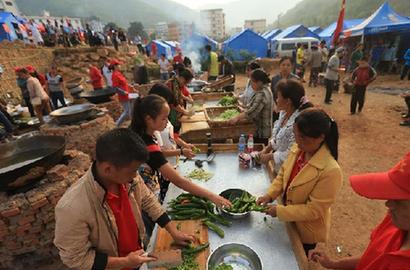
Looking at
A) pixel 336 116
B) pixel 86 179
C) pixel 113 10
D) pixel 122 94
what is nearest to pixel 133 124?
pixel 86 179

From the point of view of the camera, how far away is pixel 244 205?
2.57 meters

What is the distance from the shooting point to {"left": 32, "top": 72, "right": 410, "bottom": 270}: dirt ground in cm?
420

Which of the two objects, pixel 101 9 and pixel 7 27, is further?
pixel 101 9

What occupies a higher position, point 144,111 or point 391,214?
point 144,111

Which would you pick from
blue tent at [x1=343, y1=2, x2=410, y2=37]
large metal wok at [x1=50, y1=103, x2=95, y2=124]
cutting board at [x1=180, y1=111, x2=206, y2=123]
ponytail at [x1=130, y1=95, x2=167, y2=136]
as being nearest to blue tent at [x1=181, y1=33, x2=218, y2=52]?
blue tent at [x1=343, y1=2, x2=410, y2=37]

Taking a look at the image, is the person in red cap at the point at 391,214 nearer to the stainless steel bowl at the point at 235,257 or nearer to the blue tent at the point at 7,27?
the stainless steel bowl at the point at 235,257

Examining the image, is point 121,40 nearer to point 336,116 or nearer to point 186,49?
point 186,49

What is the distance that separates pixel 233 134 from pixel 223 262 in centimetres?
353

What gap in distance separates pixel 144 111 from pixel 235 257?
1.78m

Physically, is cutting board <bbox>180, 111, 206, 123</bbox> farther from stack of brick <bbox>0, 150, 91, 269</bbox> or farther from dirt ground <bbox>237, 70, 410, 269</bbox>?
dirt ground <bbox>237, 70, 410, 269</bbox>

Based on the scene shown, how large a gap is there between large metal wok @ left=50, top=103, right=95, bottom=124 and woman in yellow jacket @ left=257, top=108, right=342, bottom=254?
6.11m

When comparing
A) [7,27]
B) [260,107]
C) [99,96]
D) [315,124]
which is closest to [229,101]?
[260,107]

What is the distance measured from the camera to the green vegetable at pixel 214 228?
2306mm

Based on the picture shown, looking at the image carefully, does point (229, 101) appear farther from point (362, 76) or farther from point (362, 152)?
point (362, 76)
